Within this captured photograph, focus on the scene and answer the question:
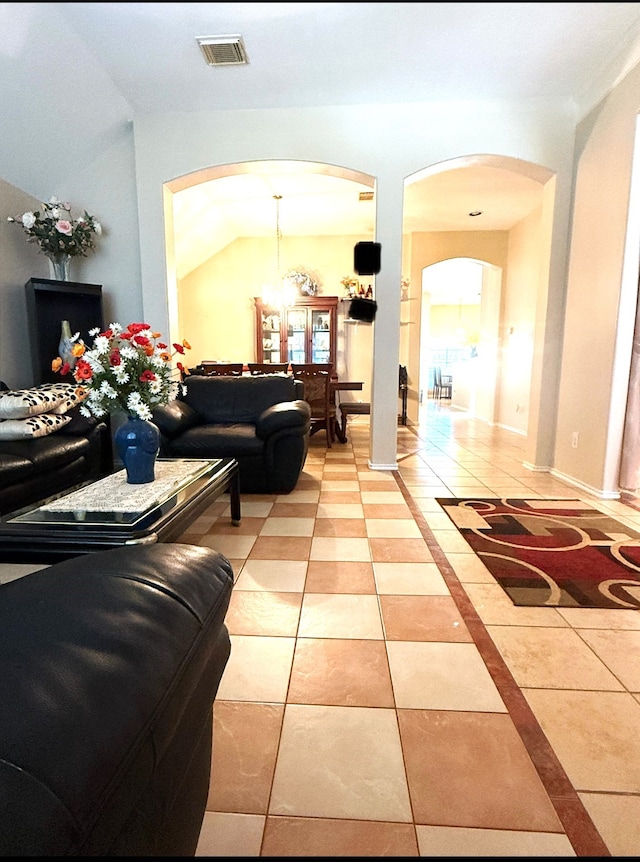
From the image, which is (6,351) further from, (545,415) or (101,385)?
(545,415)

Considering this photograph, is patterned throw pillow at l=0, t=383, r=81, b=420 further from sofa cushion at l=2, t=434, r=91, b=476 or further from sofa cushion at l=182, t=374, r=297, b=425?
sofa cushion at l=182, t=374, r=297, b=425

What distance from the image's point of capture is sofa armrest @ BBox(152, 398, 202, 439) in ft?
9.47

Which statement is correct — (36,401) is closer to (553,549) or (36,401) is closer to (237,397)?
(237,397)

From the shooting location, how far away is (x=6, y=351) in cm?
340

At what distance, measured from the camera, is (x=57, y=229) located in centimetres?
336

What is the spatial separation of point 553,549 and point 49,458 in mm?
2820

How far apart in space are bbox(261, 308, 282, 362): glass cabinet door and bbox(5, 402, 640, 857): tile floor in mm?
4873

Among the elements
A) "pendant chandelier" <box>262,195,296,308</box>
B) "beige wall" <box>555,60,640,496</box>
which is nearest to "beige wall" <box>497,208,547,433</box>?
"beige wall" <box>555,60,640,496</box>

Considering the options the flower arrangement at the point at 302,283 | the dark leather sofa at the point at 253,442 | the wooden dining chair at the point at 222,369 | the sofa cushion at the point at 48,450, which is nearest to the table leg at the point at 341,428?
the wooden dining chair at the point at 222,369

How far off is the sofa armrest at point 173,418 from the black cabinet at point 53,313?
1200 millimetres

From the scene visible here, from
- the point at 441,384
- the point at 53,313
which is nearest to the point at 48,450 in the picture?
the point at 53,313

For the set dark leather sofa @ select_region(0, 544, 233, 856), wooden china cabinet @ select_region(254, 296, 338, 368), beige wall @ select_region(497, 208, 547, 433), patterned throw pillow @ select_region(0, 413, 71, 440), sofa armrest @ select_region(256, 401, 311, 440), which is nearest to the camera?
dark leather sofa @ select_region(0, 544, 233, 856)

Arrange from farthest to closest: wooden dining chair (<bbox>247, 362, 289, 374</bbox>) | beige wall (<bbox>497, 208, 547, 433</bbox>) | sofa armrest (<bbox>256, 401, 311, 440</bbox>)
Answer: beige wall (<bbox>497, 208, 547, 433</bbox>), wooden dining chair (<bbox>247, 362, 289, 374</bbox>), sofa armrest (<bbox>256, 401, 311, 440</bbox>)

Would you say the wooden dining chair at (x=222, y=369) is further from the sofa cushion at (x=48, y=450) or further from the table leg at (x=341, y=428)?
the sofa cushion at (x=48, y=450)
